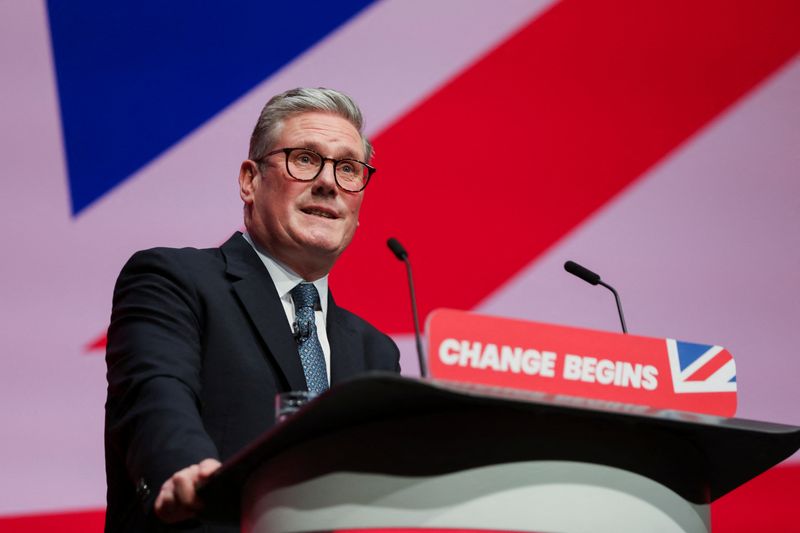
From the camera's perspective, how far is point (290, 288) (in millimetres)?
2172

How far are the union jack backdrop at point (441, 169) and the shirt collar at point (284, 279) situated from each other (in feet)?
1.51

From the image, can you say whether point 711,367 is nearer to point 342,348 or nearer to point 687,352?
point 687,352

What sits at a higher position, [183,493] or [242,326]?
[242,326]

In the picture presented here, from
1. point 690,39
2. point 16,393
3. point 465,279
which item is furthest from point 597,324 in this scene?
point 16,393

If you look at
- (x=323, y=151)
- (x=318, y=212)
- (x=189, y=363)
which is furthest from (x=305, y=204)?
(x=189, y=363)

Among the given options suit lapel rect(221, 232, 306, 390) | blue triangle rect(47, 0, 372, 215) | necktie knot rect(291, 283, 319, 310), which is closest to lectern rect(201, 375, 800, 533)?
suit lapel rect(221, 232, 306, 390)

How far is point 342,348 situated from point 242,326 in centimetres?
29

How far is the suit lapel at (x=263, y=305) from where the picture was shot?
187cm

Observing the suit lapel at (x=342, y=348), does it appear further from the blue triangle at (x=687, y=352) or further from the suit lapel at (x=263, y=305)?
the blue triangle at (x=687, y=352)

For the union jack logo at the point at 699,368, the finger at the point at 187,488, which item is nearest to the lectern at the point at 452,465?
the finger at the point at 187,488

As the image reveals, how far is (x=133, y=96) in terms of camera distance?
2691 millimetres

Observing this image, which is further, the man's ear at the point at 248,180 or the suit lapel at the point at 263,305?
the man's ear at the point at 248,180

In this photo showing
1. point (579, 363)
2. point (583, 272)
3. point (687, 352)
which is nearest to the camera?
point (579, 363)

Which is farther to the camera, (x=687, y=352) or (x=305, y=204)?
(x=305, y=204)
